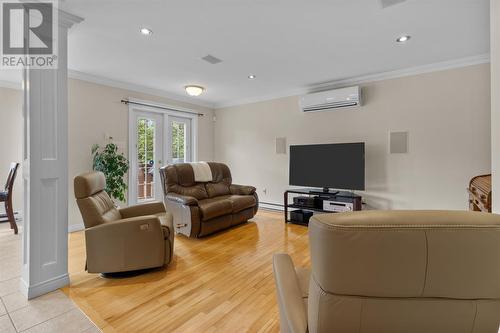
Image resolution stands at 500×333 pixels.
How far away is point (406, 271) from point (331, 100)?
12.8 ft

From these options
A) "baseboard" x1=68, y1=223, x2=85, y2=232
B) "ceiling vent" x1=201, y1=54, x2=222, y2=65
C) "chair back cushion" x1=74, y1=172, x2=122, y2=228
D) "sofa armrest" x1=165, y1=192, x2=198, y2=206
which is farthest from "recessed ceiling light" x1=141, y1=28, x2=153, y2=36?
"baseboard" x1=68, y1=223, x2=85, y2=232

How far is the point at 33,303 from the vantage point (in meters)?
1.93

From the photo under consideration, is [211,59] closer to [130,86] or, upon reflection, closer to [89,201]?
[130,86]

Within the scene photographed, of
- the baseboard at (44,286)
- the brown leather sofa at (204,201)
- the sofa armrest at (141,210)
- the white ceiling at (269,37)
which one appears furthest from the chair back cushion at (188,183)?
the baseboard at (44,286)

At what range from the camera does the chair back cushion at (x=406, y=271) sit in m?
0.67

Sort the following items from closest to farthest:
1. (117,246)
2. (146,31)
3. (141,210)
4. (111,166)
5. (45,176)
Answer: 1. (45,176)
2. (117,246)
3. (146,31)
4. (141,210)
5. (111,166)

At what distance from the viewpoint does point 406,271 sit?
2.26 ft

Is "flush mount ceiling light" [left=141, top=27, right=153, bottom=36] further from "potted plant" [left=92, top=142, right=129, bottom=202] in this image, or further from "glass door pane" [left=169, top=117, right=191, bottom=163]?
"glass door pane" [left=169, top=117, right=191, bottom=163]

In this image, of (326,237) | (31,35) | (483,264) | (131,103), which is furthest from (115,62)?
(483,264)

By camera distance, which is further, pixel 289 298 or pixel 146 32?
pixel 146 32

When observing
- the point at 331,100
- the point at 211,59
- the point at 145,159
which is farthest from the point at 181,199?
the point at 331,100

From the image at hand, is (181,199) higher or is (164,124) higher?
(164,124)

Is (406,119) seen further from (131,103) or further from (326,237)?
(131,103)

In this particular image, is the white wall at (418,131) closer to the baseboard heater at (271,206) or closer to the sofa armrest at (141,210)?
the baseboard heater at (271,206)
